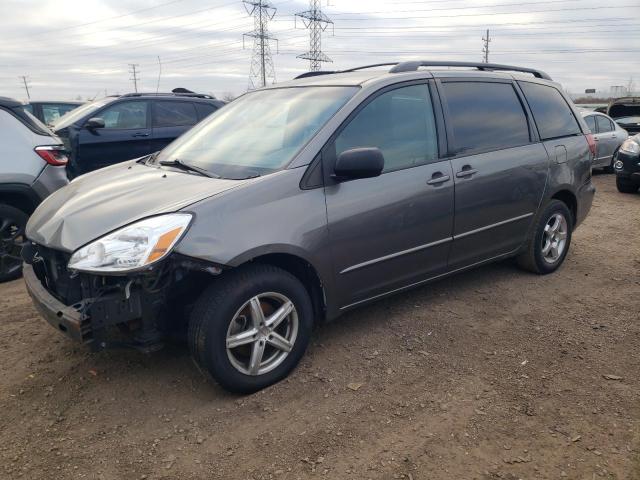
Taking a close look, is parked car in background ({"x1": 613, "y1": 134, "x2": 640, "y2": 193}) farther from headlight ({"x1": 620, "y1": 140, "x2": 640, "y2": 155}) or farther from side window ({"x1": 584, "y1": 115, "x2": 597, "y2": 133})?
side window ({"x1": 584, "y1": 115, "x2": 597, "y2": 133})

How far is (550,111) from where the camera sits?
4.82 meters

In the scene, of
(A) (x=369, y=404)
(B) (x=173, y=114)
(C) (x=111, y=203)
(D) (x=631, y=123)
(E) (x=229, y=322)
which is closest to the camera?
(E) (x=229, y=322)

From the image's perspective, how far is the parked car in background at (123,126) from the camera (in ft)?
25.5

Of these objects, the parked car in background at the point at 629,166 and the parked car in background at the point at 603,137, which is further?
the parked car in background at the point at 603,137

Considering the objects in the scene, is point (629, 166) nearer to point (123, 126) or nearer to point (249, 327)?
point (123, 126)

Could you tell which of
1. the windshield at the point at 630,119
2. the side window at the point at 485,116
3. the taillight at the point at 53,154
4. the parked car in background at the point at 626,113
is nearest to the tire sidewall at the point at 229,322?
the side window at the point at 485,116

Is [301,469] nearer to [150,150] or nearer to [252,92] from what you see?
[252,92]

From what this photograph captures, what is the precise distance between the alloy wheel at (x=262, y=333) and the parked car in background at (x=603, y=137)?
10833mm

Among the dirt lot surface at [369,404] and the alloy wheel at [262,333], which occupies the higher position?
the alloy wheel at [262,333]

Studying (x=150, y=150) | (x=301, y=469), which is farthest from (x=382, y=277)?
(x=150, y=150)

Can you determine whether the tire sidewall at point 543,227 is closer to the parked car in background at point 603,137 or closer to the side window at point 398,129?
the side window at point 398,129

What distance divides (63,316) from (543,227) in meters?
3.95

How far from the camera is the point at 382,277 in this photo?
3541mm

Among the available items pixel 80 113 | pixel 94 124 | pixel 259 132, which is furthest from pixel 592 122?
pixel 259 132
